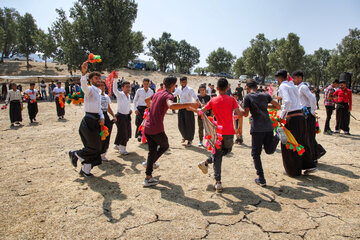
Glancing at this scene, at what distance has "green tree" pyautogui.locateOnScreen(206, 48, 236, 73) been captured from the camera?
73738 millimetres

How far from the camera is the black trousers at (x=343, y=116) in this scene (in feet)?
29.9

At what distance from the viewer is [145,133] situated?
4191 mm

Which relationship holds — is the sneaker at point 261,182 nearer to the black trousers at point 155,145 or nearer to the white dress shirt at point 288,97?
the white dress shirt at point 288,97

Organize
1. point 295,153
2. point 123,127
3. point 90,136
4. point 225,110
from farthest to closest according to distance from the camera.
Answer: point 123,127
point 295,153
point 90,136
point 225,110

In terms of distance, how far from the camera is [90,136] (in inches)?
179

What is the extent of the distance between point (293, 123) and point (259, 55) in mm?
60020

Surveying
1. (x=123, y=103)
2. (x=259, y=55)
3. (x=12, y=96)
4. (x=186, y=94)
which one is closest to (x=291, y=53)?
(x=259, y=55)

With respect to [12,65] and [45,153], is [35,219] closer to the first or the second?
[45,153]

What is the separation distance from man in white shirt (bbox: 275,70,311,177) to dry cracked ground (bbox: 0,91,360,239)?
0.29m

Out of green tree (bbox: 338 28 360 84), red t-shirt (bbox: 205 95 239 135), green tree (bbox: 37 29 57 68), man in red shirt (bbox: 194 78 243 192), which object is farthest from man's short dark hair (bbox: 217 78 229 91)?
green tree (bbox: 338 28 360 84)

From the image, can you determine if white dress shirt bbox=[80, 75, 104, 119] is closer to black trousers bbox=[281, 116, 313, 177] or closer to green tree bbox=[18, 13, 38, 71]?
black trousers bbox=[281, 116, 313, 177]

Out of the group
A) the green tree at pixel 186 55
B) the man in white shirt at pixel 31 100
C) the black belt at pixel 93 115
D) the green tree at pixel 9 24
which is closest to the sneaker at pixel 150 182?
the black belt at pixel 93 115

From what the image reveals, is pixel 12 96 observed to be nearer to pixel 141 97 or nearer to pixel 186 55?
pixel 141 97

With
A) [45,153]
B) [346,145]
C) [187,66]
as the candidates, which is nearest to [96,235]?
[45,153]
